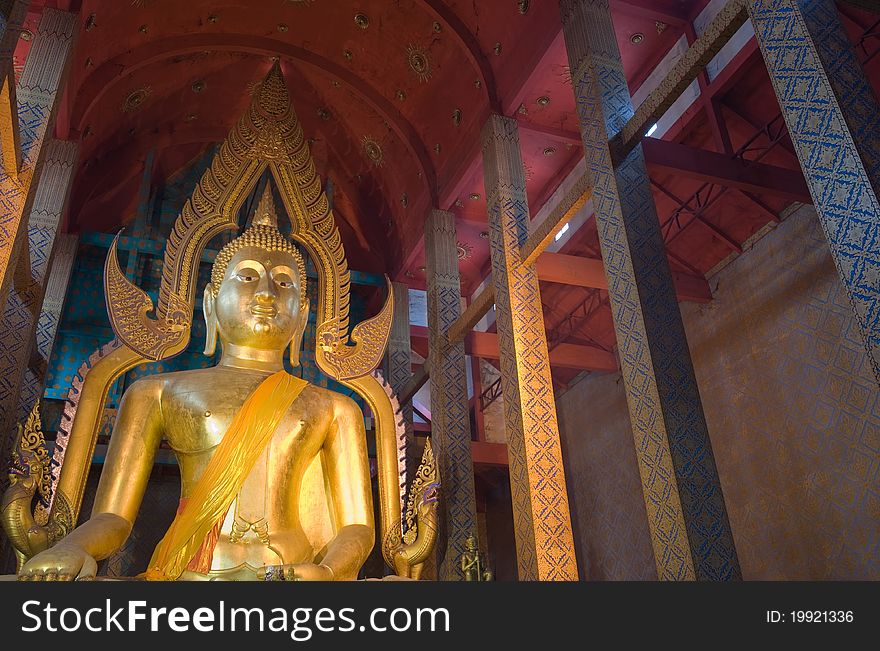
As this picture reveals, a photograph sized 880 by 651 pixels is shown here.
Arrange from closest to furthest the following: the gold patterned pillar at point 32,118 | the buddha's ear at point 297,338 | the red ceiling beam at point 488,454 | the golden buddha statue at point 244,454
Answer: the golden buddha statue at point 244,454, the buddha's ear at point 297,338, the gold patterned pillar at point 32,118, the red ceiling beam at point 488,454

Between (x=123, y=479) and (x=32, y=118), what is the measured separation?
370 centimetres

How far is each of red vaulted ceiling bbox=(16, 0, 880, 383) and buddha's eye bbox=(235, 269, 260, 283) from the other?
14.3 ft

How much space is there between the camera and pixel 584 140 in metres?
5.79

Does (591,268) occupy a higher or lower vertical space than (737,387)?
higher

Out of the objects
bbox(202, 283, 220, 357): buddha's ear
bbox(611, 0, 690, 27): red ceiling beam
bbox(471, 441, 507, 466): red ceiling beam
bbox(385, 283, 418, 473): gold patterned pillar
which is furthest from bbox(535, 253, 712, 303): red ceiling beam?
bbox(202, 283, 220, 357): buddha's ear

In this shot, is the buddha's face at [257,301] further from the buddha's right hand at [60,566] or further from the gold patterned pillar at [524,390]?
the gold patterned pillar at [524,390]

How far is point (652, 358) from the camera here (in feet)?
15.1

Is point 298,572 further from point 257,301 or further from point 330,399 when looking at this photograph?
point 257,301

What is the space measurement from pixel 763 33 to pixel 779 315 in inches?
171

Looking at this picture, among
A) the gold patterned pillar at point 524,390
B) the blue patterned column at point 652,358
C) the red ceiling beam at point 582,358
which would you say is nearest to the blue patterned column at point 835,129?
the blue patterned column at point 652,358

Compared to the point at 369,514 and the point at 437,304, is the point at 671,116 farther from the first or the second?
the point at 369,514

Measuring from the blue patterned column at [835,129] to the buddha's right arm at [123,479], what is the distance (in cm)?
340

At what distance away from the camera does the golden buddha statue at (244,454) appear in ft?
9.85
